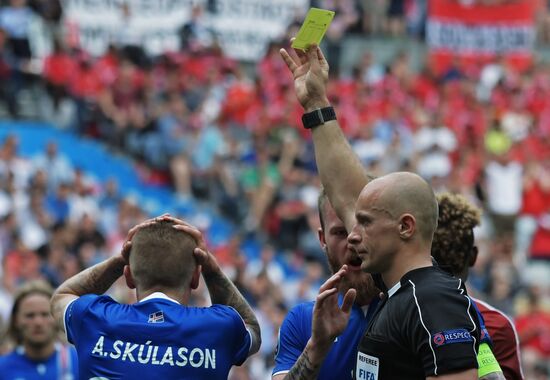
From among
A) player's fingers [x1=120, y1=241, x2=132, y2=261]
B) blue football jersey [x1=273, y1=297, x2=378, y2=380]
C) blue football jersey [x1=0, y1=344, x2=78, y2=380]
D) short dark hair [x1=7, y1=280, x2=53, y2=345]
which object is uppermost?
player's fingers [x1=120, y1=241, x2=132, y2=261]

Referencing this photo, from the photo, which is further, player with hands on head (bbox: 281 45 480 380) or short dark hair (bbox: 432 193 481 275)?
short dark hair (bbox: 432 193 481 275)

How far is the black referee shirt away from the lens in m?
3.84

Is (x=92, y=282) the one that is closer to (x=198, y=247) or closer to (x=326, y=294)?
(x=198, y=247)

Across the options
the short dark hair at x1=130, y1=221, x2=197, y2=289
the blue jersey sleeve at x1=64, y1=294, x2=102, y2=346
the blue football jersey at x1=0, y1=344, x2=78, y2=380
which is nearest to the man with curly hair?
the short dark hair at x1=130, y1=221, x2=197, y2=289

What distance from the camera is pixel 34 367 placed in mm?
7551

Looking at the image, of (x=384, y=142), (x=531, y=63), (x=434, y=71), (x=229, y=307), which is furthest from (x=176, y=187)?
(x=229, y=307)

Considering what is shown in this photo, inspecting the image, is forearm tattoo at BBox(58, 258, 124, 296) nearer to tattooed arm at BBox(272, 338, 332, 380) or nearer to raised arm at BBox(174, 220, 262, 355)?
raised arm at BBox(174, 220, 262, 355)

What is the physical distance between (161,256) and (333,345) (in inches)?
28.6

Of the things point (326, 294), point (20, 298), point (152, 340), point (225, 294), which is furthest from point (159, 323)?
point (20, 298)

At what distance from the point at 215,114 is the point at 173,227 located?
47.4 feet

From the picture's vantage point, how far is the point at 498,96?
22.2 metres

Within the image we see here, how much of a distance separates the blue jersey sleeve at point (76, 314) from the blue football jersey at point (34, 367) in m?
2.78

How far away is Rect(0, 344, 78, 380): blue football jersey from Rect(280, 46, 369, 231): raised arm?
3.21m

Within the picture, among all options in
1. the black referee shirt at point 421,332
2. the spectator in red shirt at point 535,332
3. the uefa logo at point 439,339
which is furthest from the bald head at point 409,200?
the spectator in red shirt at point 535,332
